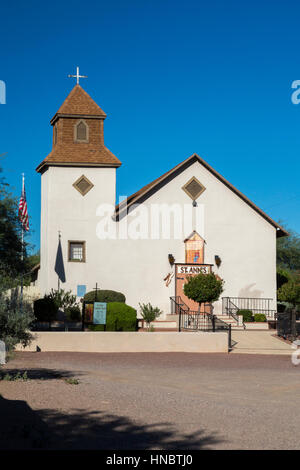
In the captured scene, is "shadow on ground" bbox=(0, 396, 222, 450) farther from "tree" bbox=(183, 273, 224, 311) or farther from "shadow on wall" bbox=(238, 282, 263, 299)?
"shadow on wall" bbox=(238, 282, 263, 299)

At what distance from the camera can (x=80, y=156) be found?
37.5 m

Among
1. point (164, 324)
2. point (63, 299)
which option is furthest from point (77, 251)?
point (164, 324)

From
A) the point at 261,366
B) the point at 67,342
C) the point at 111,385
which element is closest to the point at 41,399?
the point at 111,385

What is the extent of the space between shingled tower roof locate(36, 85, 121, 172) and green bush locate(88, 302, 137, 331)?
1081 cm

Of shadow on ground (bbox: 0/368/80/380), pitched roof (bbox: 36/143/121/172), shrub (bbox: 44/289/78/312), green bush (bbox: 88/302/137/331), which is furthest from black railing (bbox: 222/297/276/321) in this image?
shadow on ground (bbox: 0/368/80/380)

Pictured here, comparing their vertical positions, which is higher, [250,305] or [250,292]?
[250,292]

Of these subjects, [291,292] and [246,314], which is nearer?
[291,292]

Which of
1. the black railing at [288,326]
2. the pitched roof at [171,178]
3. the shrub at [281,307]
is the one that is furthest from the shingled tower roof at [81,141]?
the shrub at [281,307]

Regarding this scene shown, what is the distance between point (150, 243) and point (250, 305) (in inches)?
274

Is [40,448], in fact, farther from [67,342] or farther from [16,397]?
[67,342]

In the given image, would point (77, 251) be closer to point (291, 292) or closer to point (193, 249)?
point (193, 249)

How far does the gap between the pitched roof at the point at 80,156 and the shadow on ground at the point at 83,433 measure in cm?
2732

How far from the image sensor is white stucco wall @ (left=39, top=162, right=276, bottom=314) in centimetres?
3684

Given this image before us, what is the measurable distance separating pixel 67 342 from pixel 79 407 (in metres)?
13.8
